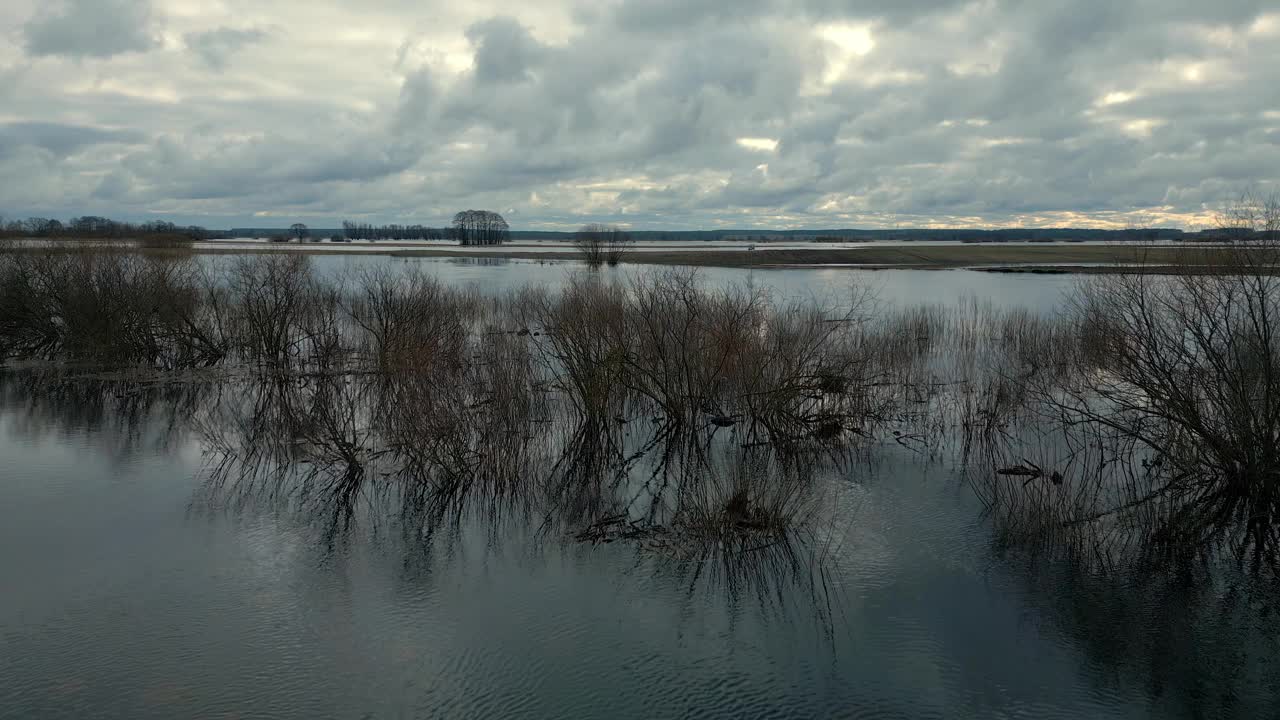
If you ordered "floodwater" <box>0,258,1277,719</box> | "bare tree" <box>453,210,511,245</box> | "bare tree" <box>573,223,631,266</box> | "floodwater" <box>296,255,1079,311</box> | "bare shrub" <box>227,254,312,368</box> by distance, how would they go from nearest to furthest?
"floodwater" <box>0,258,1277,719</box> < "bare shrub" <box>227,254,312,368</box> < "floodwater" <box>296,255,1079,311</box> < "bare tree" <box>573,223,631,266</box> < "bare tree" <box>453,210,511,245</box>

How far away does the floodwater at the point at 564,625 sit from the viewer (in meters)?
7.12

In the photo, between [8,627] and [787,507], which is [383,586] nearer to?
[8,627]

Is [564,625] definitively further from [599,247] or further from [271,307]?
[599,247]

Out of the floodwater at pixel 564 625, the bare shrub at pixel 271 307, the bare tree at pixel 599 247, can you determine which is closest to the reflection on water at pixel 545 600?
the floodwater at pixel 564 625

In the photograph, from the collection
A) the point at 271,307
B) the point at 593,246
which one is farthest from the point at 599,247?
the point at 271,307

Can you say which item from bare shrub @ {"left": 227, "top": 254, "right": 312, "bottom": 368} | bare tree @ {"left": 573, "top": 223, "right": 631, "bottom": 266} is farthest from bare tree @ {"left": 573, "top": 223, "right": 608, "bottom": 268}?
bare shrub @ {"left": 227, "top": 254, "right": 312, "bottom": 368}

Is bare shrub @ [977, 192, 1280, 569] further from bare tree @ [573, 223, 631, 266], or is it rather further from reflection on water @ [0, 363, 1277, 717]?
bare tree @ [573, 223, 631, 266]

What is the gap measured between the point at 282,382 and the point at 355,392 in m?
3.26

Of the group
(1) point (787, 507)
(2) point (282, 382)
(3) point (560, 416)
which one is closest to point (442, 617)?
(1) point (787, 507)

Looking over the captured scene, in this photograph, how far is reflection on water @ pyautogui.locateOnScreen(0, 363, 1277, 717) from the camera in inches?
284

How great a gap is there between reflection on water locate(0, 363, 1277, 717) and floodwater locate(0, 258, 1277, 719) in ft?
0.11

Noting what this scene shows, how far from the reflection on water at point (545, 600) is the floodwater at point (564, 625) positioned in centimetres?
3

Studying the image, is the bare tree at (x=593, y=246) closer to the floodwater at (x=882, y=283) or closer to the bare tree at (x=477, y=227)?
the floodwater at (x=882, y=283)

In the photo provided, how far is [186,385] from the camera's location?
71.4 ft
